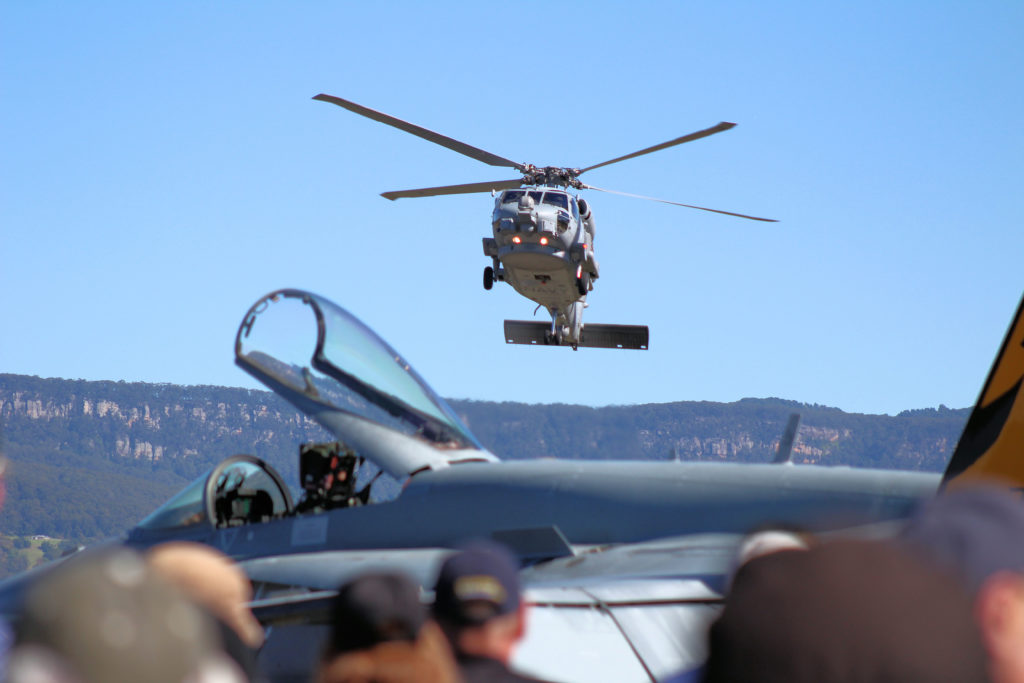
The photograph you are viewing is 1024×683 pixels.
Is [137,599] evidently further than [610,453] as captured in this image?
No

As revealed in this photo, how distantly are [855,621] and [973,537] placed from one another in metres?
0.25

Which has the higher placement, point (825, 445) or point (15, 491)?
point (825, 445)

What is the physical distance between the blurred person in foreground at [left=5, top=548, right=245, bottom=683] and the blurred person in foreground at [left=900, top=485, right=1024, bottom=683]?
3.54ft

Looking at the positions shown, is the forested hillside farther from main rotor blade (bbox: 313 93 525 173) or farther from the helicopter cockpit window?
main rotor blade (bbox: 313 93 525 173)

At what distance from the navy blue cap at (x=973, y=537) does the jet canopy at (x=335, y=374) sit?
7.30m

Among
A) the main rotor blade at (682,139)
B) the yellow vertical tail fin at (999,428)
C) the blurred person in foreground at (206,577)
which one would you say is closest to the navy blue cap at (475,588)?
the blurred person in foreground at (206,577)

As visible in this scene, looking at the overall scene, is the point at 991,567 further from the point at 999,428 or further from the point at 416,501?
the point at 416,501

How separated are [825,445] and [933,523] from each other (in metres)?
27.9

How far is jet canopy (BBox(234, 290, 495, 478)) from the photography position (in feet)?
29.3

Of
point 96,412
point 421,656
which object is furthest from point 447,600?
point 96,412

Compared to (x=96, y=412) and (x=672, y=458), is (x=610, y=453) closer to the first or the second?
(x=672, y=458)

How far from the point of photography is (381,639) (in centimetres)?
246

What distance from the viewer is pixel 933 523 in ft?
5.94

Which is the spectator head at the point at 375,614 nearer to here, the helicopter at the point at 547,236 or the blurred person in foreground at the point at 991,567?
the blurred person in foreground at the point at 991,567
